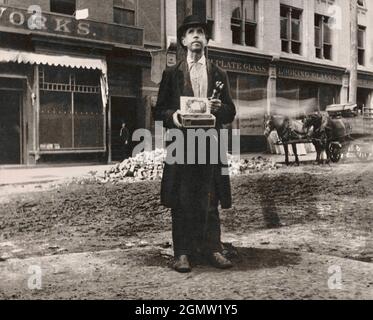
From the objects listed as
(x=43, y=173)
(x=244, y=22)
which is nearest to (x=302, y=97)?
(x=244, y=22)

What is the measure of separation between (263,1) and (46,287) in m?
3.44

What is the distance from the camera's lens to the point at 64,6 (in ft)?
13.2

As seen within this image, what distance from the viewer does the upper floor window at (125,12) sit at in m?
4.47

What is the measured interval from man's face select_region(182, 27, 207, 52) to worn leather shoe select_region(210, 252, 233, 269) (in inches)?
59.2

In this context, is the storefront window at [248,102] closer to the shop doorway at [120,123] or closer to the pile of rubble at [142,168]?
the pile of rubble at [142,168]

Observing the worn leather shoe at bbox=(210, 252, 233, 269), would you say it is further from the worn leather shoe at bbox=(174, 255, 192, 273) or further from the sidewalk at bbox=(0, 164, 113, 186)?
the sidewalk at bbox=(0, 164, 113, 186)

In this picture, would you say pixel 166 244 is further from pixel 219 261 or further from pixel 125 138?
pixel 125 138

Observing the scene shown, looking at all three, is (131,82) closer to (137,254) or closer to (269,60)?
(269,60)

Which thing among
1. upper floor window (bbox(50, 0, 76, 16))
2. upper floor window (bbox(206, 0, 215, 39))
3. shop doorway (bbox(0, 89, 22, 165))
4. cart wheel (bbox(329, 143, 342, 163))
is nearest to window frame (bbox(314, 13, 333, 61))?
cart wheel (bbox(329, 143, 342, 163))

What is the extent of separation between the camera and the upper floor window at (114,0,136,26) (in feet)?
14.7

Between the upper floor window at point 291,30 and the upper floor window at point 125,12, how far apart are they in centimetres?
148

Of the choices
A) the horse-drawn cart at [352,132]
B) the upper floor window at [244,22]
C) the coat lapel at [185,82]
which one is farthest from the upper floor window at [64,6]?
the horse-drawn cart at [352,132]

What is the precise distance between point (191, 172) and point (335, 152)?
Result: 2370 mm
